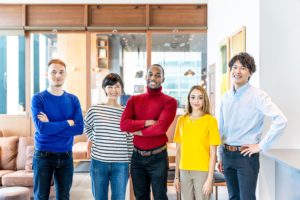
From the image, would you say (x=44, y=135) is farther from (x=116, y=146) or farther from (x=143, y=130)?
(x=143, y=130)

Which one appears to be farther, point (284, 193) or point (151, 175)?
point (284, 193)

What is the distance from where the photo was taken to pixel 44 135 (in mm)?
2746

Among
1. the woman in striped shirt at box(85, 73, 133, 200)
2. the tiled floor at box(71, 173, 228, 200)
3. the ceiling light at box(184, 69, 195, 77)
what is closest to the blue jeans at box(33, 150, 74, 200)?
the woman in striped shirt at box(85, 73, 133, 200)

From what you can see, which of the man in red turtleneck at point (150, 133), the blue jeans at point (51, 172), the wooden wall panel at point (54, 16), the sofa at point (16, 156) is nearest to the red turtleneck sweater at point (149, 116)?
the man in red turtleneck at point (150, 133)

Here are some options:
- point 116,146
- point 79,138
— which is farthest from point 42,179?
point 79,138

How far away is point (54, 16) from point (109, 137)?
14.4 feet

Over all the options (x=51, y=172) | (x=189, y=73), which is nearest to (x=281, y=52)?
(x=51, y=172)

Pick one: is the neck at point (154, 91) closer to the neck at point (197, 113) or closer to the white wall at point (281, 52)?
the neck at point (197, 113)

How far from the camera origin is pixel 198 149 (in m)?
2.60

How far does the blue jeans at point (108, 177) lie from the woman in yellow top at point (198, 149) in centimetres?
46

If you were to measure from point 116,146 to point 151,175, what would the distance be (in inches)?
14.1

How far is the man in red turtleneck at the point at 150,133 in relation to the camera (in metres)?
2.58

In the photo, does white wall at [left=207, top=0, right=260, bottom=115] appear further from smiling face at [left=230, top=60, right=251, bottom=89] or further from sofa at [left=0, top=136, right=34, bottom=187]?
sofa at [left=0, top=136, right=34, bottom=187]

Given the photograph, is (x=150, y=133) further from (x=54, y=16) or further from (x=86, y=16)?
(x=54, y=16)
